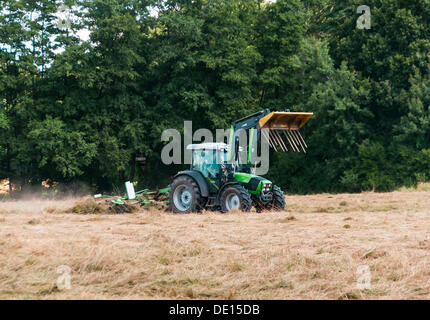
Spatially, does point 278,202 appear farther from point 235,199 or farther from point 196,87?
point 196,87

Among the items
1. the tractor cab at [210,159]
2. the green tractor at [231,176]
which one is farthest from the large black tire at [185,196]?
the tractor cab at [210,159]

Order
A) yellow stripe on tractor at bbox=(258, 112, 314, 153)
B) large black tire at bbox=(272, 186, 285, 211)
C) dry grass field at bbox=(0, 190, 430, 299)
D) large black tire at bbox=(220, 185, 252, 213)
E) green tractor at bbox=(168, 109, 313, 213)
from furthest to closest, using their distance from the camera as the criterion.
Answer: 1. large black tire at bbox=(272, 186, 285, 211)
2. green tractor at bbox=(168, 109, 313, 213)
3. yellow stripe on tractor at bbox=(258, 112, 314, 153)
4. large black tire at bbox=(220, 185, 252, 213)
5. dry grass field at bbox=(0, 190, 430, 299)

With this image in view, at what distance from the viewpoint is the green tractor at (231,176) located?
14.8 m

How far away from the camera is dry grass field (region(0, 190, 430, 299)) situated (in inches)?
258

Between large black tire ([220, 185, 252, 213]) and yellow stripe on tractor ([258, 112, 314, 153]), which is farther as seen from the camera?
yellow stripe on tractor ([258, 112, 314, 153])

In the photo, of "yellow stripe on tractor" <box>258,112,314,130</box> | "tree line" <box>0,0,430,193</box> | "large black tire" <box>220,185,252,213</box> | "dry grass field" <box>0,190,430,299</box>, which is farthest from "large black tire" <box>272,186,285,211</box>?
"tree line" <box>0,0,430,193</box>

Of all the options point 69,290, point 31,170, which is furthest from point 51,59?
point 69,290

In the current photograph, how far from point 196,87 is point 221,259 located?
23.7 metres

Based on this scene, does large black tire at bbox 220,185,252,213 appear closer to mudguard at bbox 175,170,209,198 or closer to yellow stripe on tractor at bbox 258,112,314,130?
mudguard at bbox 175,170,209,198

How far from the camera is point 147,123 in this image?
30.1m

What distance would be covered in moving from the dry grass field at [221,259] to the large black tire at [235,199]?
2.02 meters

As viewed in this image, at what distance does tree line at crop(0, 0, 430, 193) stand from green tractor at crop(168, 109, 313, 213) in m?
12.8

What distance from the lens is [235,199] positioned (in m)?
14.5
